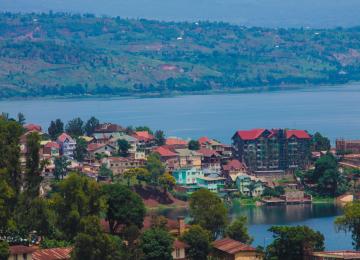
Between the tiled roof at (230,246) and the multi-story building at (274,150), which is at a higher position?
the multi-story building at (274,150)

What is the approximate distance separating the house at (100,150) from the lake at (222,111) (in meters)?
15.2

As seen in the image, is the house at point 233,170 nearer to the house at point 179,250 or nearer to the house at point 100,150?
the house at point 100,150

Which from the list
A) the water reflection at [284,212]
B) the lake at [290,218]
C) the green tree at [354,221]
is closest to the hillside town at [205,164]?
the water reflection at [284,212]

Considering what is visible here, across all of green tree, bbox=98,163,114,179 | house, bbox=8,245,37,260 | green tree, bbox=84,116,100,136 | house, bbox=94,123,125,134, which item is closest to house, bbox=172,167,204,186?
green tree, bbox=98,163,114,179

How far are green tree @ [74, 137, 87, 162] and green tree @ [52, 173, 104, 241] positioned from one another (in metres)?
25.6

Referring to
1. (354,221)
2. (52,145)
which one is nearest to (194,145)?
(52,145)

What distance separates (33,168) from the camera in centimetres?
2458

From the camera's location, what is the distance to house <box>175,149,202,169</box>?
49.6m

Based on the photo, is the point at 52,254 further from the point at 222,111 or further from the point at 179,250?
the point at 222,111

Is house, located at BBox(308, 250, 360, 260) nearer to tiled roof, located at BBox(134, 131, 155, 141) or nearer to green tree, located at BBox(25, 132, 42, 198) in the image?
green tree, located at BBox(25, 132, 42, 198)

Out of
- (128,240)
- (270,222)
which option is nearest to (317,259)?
(128,240)

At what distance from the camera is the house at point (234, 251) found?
2437 cm

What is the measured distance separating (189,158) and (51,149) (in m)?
5.67

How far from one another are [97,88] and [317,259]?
123 metres
